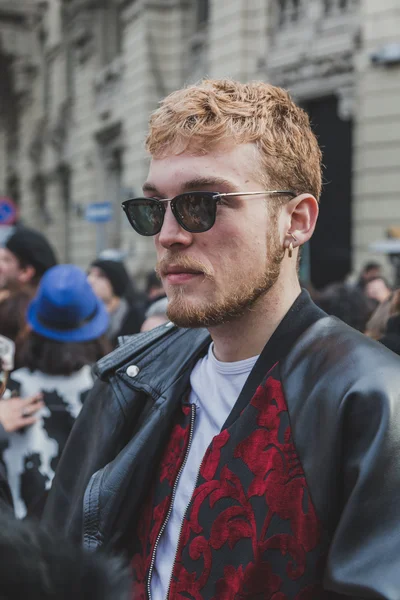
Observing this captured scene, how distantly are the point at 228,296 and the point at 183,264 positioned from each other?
134mm

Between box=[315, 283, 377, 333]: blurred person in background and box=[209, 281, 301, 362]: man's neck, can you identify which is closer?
box=[209, 281, 301, 362]: man's neck

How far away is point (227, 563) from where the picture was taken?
1.66 meters

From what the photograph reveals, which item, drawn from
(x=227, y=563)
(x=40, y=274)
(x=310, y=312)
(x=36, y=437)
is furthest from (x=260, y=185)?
(x=40, y=274)

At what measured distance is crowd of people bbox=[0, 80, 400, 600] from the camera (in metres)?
1.56

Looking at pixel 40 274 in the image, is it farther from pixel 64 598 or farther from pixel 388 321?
pixel 64 598

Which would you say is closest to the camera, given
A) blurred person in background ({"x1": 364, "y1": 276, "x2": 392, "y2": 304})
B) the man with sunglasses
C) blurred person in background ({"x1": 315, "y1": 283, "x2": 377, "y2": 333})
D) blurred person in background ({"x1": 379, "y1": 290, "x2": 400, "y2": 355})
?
the man with sunglasses

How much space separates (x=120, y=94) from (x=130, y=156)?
224 cm

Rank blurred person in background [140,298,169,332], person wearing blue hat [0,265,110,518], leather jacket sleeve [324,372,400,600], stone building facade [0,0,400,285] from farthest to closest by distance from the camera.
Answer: stone building facade [0,0,400,285]
blurred person in background [140,298,169,332]
person wearing blue hat [0,265,110,518]
leather jacket sleeve [324,372,400,600]

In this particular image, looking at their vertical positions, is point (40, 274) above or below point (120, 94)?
below

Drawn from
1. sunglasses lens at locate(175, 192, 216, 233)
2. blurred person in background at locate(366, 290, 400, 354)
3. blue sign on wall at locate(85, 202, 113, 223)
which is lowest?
blurred person in background at locate(366, 290, 400, 354)

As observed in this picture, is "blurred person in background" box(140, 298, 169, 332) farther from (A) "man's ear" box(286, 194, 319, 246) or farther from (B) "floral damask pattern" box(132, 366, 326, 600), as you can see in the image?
(B) "floral damask pattern" box(132, 366, 326, 600)

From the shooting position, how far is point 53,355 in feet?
12.9

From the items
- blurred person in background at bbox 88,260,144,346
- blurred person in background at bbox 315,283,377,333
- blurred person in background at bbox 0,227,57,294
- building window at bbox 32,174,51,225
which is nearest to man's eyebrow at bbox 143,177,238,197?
blurred person in background at bbox 315,283,377,333

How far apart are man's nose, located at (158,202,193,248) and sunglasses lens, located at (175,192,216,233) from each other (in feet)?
0.07
